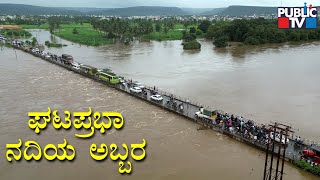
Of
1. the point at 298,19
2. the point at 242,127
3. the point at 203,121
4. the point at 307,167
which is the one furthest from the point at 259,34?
the point at 307,167

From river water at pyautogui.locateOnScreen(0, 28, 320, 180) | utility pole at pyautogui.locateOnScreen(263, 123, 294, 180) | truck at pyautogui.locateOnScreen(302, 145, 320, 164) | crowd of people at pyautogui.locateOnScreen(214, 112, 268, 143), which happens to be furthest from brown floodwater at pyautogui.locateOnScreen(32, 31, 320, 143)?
utility pole at pyautogui.locateOnScreen(263, 123, 294, 180)

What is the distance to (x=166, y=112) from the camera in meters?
Result: 19.4

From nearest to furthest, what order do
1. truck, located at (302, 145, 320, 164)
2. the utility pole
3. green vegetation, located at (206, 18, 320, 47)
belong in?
the utility pole, truck, located at (302, 145, 320, 164), green vegetation, located at (206, 18, 320, 47)

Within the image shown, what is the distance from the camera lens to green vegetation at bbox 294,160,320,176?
39.7 feet

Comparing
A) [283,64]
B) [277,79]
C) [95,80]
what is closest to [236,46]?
[283,64]

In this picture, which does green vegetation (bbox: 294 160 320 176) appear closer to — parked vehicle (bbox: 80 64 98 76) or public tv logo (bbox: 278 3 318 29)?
parked vehicle (bbox: 80 64 98 76)

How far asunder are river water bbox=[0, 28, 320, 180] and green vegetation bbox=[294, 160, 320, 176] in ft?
0.66

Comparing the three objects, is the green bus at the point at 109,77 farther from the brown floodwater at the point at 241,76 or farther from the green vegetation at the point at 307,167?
the green vegetation at the point at 307,167

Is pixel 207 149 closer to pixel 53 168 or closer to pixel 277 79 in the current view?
pixel 53 168

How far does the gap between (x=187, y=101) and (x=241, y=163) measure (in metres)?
7.56

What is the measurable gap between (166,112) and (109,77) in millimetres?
7874

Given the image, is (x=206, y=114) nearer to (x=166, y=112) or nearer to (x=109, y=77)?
(x=166, y=112)

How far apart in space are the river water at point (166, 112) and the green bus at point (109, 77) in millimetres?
948

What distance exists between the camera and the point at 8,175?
1277cm
